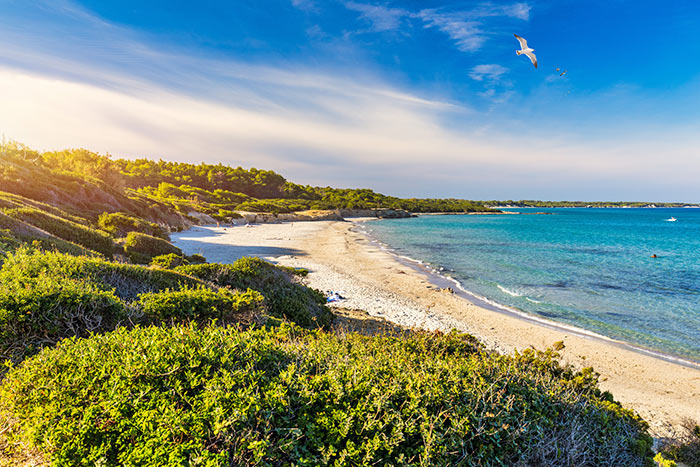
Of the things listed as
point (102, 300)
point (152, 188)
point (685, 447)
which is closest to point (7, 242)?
point (102, 300)

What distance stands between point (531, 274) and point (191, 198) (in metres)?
70.9

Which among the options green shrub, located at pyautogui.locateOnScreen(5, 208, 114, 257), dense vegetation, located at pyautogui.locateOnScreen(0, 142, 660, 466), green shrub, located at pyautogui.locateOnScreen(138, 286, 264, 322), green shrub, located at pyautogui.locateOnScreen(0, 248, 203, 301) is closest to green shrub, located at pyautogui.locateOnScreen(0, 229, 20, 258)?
green shrub, located at pyautogui.locateOnScreen(0, 248, 203, 301)

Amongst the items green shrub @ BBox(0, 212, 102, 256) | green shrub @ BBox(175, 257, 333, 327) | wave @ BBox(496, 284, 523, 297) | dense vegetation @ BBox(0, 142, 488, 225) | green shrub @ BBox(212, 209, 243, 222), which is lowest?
wave @ BBox(496, 284, 523, 297)

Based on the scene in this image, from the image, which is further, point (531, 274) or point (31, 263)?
point (531, 274)

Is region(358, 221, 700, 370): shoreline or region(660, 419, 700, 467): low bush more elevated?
region(660, 419, 700, 467): low bush

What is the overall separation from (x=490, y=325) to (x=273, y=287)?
10.0m

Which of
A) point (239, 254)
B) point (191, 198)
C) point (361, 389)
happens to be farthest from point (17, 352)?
point (191, 198)

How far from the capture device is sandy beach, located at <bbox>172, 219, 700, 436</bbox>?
32.0ft

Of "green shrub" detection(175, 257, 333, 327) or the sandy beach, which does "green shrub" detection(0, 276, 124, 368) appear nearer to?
"green shrub" detection(175, 257, 333, 327)

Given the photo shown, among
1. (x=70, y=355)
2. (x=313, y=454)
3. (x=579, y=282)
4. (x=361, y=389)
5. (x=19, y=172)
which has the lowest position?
(x=579, y=282)

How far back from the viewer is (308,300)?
39.6 ft

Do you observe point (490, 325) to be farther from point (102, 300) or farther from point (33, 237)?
point (33, 237)

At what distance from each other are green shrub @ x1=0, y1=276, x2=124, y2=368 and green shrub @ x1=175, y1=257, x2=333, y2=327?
4.63 metres

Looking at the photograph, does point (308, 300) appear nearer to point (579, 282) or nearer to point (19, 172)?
point (579, 282)
